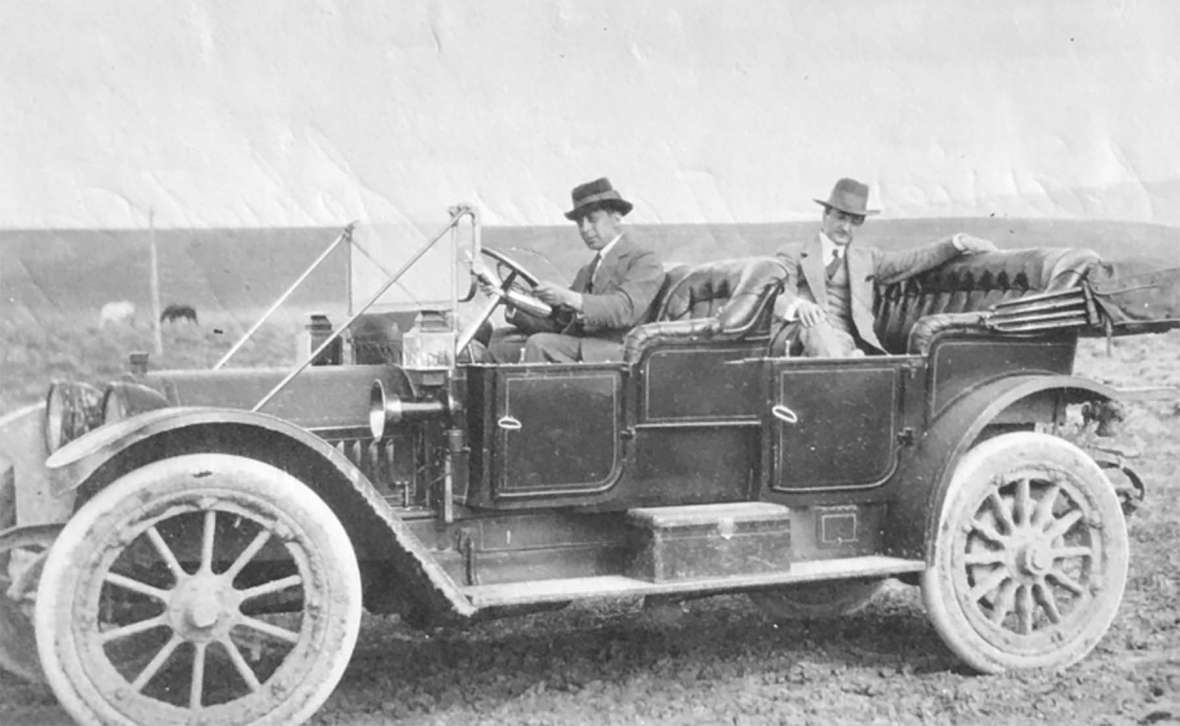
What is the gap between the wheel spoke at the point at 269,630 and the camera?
3.66 metres

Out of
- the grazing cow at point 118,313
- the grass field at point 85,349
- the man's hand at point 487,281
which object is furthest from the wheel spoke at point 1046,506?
the grazing cow at point 118,313

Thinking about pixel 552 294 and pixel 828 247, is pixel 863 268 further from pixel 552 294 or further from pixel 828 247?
pixel 552 294

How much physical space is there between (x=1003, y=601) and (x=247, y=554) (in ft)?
8.93

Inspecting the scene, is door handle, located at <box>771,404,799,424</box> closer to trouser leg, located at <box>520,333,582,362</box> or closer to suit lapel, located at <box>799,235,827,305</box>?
trouser leg, located at <box>520,333,582,362</box>

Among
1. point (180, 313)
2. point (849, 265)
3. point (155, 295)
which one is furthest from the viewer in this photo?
point (180, 313)

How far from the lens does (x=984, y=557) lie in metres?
4.75

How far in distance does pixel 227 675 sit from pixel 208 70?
3.42 meters

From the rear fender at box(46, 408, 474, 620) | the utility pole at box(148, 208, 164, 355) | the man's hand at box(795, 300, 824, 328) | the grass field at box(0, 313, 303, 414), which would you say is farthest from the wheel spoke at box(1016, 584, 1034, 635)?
the utility pole at box(148, 208, 164, 355)

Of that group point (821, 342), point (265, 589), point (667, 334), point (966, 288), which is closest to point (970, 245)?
point (966, 288)

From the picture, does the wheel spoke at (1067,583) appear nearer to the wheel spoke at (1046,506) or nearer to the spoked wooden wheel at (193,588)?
the wheel spoke at (1046,506)

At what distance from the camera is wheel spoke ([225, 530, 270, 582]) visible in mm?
3654

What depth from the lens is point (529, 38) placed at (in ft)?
23.1

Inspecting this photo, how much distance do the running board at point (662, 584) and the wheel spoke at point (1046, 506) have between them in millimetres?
527

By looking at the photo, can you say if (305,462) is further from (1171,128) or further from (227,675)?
(1171,128)
